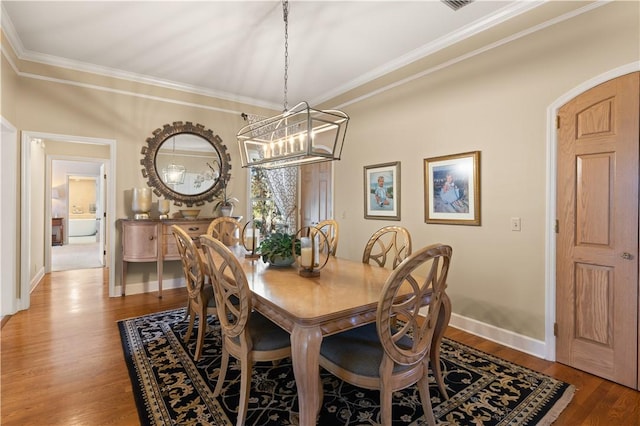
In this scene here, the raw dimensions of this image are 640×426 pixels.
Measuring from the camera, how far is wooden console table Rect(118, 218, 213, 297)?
4051 millimetres

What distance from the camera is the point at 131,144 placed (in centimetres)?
434

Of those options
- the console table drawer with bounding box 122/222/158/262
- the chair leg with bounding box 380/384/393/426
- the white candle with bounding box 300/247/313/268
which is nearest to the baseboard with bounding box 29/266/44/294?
the console table drawer with bounding box 122/222/158/262

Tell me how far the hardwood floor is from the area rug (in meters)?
0.12

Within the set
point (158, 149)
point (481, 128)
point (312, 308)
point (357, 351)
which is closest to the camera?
point (312, 308)

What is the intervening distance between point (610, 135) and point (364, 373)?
2.44m

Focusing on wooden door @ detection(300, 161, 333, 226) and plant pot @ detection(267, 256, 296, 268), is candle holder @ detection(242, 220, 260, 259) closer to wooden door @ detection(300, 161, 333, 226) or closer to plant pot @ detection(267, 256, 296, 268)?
plant pot @ detection(267, 256, 296, 268)

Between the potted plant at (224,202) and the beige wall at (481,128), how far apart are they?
111 cm

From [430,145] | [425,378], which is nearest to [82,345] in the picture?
[425,378]

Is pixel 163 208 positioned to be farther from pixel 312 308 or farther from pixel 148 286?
pixel 312 308

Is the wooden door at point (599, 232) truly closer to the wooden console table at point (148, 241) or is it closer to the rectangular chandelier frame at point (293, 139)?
the rectangular chandelier frame at point (293, 139)

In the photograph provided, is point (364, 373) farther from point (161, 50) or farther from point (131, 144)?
point (131, 144)

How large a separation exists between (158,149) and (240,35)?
7.22 feet

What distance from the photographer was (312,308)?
152cm

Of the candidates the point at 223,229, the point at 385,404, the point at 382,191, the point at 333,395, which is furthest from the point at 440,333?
the point at 223,229
